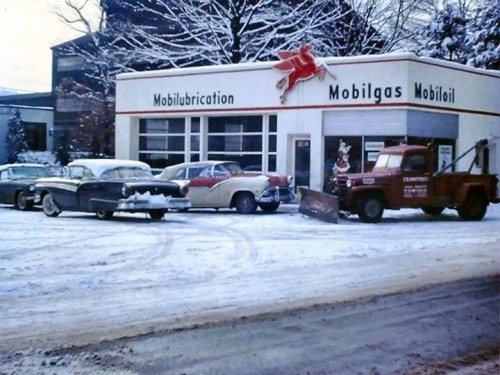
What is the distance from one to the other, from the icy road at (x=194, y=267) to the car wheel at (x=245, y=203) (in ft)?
6.39

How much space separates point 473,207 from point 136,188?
9210mm

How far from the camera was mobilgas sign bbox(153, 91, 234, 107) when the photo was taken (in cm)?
2853

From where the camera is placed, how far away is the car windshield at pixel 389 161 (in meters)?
20.8

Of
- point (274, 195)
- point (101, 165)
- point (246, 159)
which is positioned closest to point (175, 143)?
point (246, 159)

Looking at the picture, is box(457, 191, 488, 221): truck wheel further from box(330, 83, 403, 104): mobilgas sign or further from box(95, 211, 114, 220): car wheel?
box(95, 211, 114, 220): car wheel

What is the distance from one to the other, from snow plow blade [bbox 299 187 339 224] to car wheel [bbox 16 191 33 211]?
828 cm

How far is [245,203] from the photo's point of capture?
2252 cm

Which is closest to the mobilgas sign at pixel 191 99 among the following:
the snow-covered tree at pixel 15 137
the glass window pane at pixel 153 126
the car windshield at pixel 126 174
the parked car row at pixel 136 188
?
the glass window pane at pixel 153 126

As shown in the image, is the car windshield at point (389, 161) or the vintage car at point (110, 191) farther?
the car windshield at point (389, 161)

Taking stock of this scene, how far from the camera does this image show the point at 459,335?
830cm

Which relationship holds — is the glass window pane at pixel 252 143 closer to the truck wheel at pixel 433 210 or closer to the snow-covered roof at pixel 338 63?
the snow-covered roof at pixel 338 63

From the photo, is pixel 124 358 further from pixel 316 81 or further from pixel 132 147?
pixel 132 147

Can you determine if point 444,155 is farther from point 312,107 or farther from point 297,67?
point 297,67

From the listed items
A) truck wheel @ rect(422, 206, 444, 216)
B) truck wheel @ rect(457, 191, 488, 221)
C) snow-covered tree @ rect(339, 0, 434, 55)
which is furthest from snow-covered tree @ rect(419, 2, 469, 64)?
truck wheel @ rect(457, 191, 488, 221)
